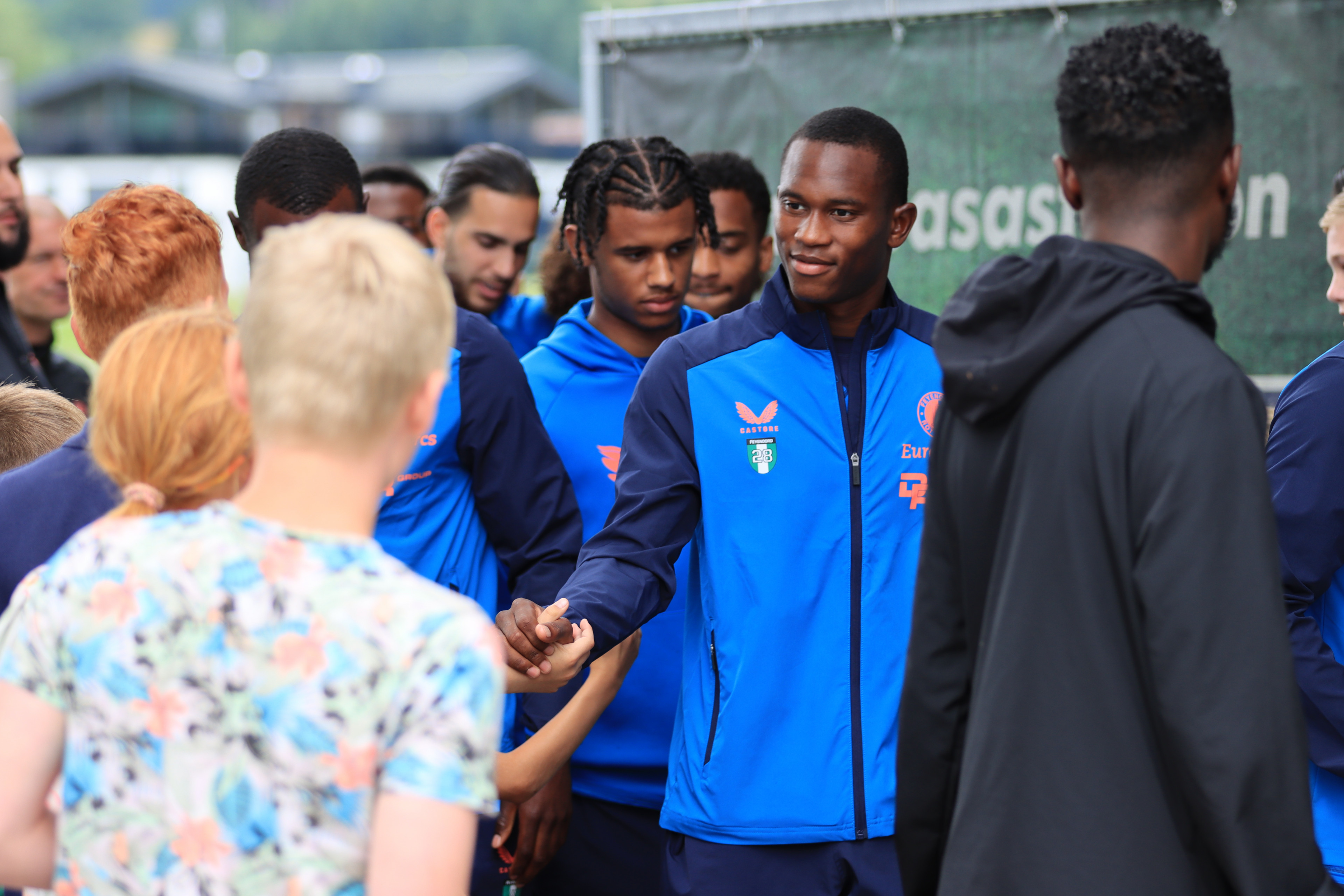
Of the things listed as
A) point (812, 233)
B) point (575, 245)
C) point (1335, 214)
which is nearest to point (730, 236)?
point (575, 245)

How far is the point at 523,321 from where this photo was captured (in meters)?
4.62

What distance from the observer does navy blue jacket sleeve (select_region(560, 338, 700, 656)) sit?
2.40 meters

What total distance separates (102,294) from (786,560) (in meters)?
1.33

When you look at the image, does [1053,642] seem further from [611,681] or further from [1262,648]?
[611,681]

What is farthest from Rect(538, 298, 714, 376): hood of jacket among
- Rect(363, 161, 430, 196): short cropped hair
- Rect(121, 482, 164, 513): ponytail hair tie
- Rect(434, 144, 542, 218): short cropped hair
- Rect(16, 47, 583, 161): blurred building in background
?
Rect(16, 47, 583, 161): blurred building in background

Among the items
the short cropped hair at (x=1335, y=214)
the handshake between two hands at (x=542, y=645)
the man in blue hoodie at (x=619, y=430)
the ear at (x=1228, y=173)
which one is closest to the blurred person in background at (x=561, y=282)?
the man in blue hoodie at (x=619, y=430)

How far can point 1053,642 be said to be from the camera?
1702 millimetres

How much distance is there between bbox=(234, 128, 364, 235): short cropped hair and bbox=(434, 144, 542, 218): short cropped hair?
1580 mm

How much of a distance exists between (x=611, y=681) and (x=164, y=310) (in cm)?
121

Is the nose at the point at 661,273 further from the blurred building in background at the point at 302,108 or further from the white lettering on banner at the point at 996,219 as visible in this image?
the blurred building in background at the point at 302,108

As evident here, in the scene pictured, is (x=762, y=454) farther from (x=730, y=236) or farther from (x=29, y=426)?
(x=730, y=236)

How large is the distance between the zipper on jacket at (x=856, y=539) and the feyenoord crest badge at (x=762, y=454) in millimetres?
144

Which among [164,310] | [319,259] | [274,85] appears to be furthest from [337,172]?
[274,85]

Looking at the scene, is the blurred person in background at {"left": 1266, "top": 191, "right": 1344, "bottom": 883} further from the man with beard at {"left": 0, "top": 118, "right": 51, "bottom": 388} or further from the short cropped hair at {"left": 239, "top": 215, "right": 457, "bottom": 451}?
the man with beard at {"left": 0, "top": 118, "right": 51, "bottom": 388}
